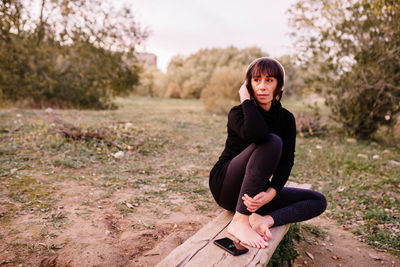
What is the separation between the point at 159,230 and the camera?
2621mm

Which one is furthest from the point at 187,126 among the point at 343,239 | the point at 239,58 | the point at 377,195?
the point at 239,58

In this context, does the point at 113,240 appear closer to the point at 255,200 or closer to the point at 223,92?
the point at 255,200

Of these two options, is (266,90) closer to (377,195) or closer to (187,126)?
(377,195)

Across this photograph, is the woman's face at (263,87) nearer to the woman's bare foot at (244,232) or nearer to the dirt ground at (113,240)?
the woman's bare foot at (244,232)

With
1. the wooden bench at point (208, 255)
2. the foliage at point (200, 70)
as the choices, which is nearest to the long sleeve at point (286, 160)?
the wooden bench at point (208, 255)

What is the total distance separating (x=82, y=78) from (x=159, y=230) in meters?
10.5

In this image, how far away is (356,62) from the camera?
7223mm

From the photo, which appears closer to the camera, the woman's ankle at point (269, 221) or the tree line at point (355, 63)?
the woman's ankle at point (269, 221)

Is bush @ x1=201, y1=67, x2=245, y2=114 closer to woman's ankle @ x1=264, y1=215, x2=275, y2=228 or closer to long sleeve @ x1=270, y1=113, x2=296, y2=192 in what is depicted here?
long sleeve @ x1=270, y1=113, x2=296, y2=192

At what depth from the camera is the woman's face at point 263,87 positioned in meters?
2.12

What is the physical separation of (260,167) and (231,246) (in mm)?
529

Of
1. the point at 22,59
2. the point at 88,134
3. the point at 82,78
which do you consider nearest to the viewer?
the point at 88,134

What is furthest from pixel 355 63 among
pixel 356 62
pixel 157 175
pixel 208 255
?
pixel 208 255

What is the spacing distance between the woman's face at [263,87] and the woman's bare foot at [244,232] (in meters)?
0.86
